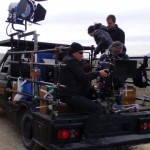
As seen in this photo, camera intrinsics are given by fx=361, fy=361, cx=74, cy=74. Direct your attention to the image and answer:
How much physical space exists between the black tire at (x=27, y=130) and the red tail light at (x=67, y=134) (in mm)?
913

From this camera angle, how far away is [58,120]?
5.14m

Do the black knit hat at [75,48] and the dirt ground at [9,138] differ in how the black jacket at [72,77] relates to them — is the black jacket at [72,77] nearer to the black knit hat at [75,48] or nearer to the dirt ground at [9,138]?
the black knit hat at [75,48]

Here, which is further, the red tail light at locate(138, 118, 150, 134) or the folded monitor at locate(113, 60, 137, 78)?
the red tail light at locate(138, 118, 150, 134)

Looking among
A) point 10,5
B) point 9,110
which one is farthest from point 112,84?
point 10,5

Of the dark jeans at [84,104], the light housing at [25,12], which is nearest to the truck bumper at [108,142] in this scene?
the dark jeans at [84,104]

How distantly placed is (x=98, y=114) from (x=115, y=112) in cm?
42

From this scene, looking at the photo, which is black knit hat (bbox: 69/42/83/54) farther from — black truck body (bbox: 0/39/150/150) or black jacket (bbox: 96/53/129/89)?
black truck body (bbox: 0/39/150/150)

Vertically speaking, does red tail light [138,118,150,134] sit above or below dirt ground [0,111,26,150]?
above

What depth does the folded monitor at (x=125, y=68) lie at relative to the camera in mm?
5422

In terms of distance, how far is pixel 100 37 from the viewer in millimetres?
6629

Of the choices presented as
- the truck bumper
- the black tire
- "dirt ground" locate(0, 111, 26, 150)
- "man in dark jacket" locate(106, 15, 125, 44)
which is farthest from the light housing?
the truck bumper

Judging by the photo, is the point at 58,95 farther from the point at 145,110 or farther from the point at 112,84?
the point at 145,110

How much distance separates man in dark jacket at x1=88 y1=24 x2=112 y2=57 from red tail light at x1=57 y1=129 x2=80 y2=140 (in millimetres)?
2017

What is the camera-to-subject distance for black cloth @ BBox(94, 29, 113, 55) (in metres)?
6.59
